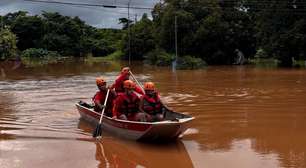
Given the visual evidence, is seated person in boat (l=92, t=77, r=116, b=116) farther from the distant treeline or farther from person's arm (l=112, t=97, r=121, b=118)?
the distant treeline

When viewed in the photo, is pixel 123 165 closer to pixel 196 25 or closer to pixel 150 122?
pixel 150 122

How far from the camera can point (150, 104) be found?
1090cm

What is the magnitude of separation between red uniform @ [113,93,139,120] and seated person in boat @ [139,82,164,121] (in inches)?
12.0

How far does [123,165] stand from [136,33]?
192 feet

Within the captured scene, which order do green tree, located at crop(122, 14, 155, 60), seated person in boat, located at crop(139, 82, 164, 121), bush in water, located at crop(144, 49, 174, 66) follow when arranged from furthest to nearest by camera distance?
green tree, located at crop(122, 14, 155, 60) → bush in water, located at crop(144, 49, 174, 66) → seated person in boat, located at crop(139, 82, 164, 121)

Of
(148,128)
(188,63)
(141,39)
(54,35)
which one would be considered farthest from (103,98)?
(54,35)

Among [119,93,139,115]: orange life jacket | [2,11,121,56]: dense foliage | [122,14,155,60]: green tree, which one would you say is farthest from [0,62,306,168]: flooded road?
[2,11,121,56]: dense foliage

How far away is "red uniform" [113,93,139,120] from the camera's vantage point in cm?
1110

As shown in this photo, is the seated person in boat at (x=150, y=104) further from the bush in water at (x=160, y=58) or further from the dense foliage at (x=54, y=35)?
the dense foliage at (x=54, y=35)

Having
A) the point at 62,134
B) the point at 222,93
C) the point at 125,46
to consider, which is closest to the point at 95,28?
the point at 125,46

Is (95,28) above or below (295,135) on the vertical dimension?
above

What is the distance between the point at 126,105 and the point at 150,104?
0.60m

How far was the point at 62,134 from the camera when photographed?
12047 mm

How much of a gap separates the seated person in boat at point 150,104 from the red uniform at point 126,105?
1.00 feet
